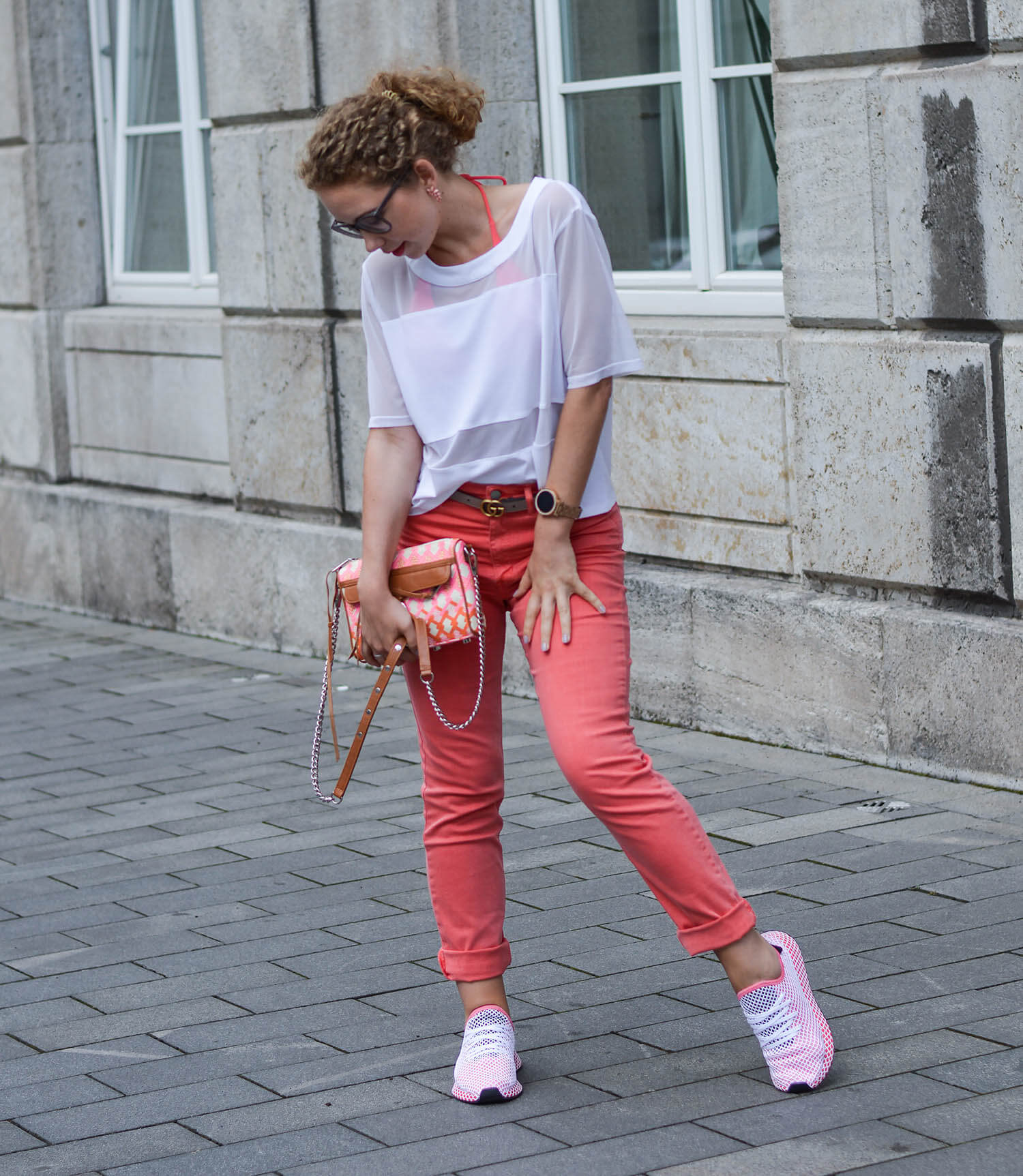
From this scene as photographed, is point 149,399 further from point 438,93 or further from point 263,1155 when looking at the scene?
point 263,1155

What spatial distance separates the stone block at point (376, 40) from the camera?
24.0 ft

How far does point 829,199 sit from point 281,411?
123 inches

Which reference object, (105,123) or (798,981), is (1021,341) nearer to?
(798,981)

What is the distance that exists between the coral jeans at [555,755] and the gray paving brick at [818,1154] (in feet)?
1.16

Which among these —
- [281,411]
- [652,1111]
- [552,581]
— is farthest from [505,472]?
[281,411]

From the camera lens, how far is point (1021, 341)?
533cm

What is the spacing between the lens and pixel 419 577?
3.50 meters

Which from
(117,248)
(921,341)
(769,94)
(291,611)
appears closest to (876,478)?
(921,341)

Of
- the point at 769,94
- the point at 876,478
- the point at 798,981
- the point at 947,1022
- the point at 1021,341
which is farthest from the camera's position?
the point at 769,94

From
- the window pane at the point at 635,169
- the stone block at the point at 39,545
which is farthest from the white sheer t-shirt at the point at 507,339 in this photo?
the stone block at the point at 39,545

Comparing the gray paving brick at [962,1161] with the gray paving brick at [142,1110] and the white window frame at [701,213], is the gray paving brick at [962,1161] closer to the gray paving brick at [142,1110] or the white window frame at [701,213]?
the gray paving brick at [142,1110]

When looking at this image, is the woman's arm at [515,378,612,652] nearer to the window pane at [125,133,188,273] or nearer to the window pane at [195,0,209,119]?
the window pane at [195,0,209,119]

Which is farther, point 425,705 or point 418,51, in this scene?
point 418,51

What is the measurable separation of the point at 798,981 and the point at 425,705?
2.68 feet
